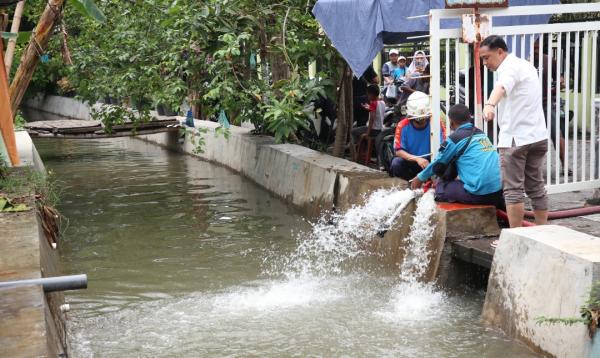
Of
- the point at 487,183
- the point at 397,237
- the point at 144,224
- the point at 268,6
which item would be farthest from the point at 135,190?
the point at 487,183

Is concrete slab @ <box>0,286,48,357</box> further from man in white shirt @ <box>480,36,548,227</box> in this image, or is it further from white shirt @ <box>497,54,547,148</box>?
white shirt @ <box>497,54,547,148</box>

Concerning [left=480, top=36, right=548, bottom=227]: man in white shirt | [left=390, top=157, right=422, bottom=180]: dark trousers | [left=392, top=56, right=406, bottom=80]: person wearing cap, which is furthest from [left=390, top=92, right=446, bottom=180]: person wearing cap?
[left=392, top=56, right=406, bottom=80]: person wearing cap

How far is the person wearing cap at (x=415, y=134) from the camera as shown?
30.8ft

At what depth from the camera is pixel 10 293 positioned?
18.9 feet

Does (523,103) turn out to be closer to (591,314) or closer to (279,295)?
(591,314)

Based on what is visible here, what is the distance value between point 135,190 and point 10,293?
30.3ft

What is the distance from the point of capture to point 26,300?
5.57 metres

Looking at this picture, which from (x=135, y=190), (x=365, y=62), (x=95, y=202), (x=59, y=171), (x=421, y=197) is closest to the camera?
(x=421, y=197)

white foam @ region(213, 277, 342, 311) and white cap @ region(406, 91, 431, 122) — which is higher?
white cap @ region(406, 91, 431, 122)

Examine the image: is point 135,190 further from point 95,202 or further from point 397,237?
point 397,237

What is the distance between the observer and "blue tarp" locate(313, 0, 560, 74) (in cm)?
1006

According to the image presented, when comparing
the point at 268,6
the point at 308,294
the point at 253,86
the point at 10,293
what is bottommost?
the point at 308,294

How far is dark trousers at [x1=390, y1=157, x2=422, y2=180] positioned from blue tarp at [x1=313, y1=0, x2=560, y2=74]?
4.46 ft

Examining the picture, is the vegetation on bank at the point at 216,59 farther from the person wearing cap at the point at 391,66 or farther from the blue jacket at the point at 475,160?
the blue jacket at the point at 475,160
